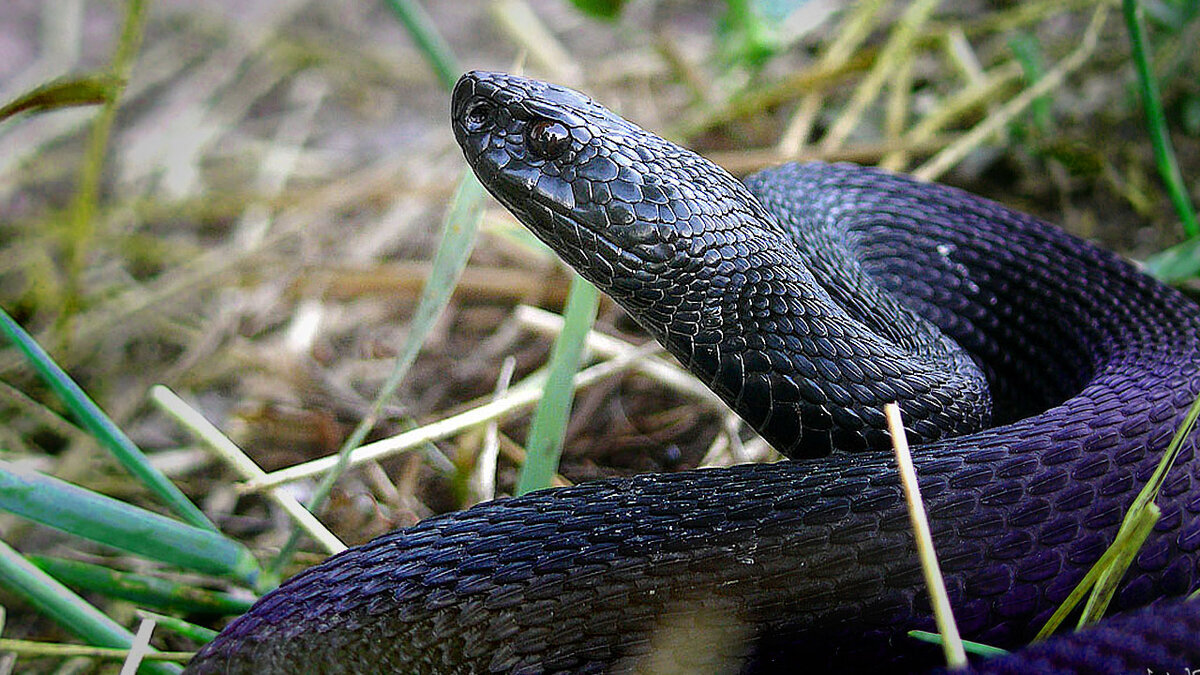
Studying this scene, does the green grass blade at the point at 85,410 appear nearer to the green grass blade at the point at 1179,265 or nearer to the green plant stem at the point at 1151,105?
the green plant stem at the point at 1151,105

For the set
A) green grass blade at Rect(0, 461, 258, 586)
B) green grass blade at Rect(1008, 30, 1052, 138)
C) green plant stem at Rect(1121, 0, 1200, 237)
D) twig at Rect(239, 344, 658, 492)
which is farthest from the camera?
green grass blade at Rect(1008, 30, 1052, 138)

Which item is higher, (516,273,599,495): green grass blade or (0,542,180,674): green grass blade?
(516,273,599,495): green grass blade

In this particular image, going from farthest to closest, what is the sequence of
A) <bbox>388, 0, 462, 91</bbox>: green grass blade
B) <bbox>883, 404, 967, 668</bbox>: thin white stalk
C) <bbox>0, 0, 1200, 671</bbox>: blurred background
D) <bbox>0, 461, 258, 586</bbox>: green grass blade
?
1. <bbox>0, 0, 1200, 671</bbox>: blurred background
2. <bbox>388, 0, 462, 91</bbox>: green grass blade
3. <bbox>0, 461, 258, 586</bbox>: green grass blade
4. <bbox>883, 404, 967, 668</bbox>: thin white stalk

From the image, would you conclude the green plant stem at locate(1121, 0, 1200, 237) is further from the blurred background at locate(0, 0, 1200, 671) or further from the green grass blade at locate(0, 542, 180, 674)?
the green grass blade at locate(0, 542, 180, 674)

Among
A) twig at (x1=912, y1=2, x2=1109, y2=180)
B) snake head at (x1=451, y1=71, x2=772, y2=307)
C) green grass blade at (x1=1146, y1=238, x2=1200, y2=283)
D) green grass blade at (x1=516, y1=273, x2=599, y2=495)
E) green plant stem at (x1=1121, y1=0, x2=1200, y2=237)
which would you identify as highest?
twig at (x1=912, y1=2, x2=1109, y2=180)

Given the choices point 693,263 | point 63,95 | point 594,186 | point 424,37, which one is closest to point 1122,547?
point 693,263

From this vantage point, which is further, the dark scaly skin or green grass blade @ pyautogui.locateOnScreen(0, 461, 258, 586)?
green grass blade @ pyautogui.locateOnScreen(0, 461, 258, 586)

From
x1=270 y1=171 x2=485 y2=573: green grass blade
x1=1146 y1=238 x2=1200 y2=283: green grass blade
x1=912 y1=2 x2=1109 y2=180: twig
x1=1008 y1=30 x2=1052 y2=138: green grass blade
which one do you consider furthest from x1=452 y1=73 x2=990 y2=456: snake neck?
x1=1008 y1=30 x2=1052 y2=138: green grass blade

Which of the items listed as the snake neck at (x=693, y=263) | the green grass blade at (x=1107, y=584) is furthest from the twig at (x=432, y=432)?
the green grass blade at (x=1107, y=584)
